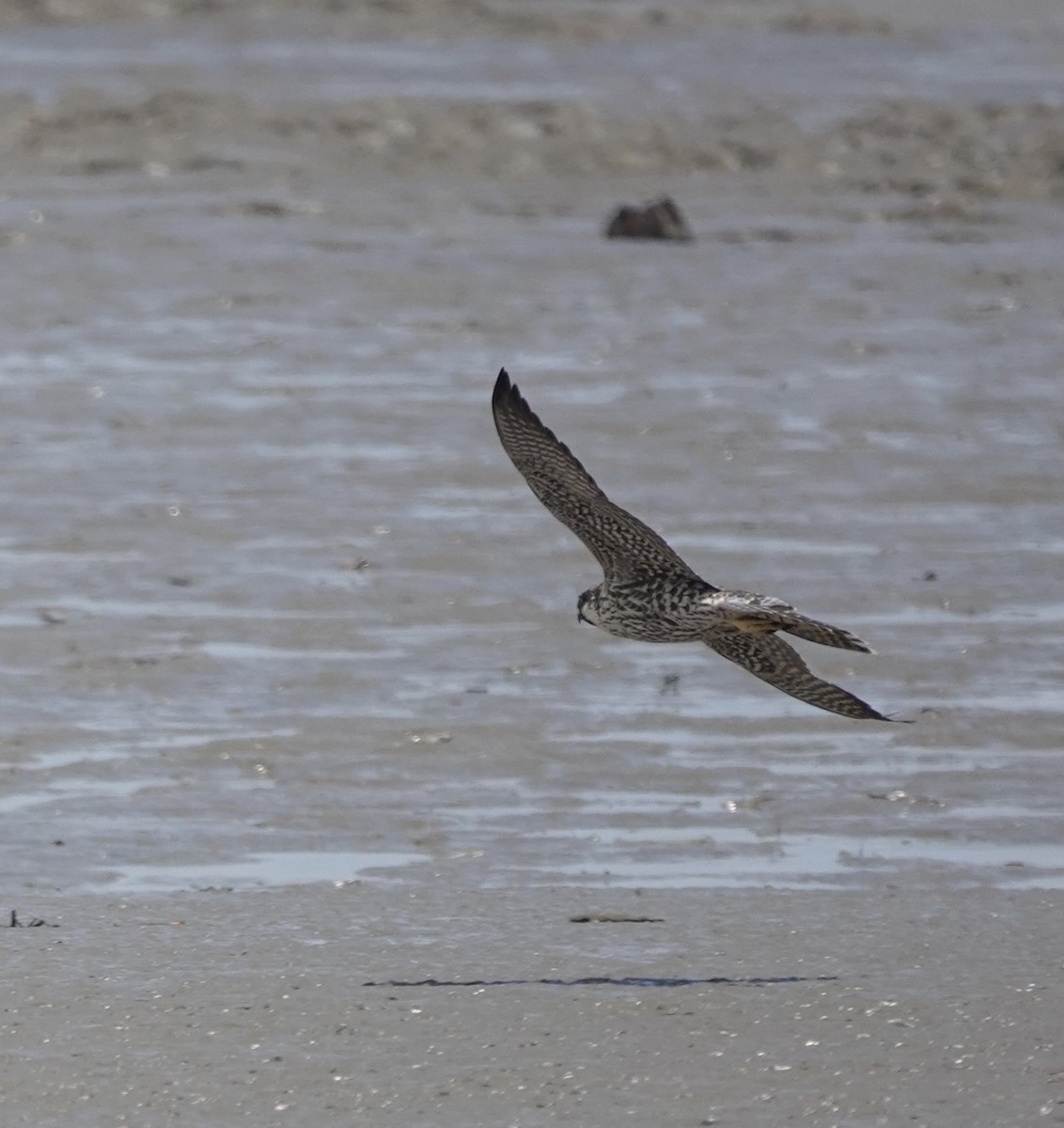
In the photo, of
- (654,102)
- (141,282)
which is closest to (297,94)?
(654,102)

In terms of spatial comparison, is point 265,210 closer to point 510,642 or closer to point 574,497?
point 510,642

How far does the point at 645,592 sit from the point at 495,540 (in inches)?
117

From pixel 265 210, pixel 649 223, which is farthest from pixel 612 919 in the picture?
pixel 265 210

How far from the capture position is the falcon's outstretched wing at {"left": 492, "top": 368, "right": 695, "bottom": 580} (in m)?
6.11

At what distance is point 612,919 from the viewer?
6.05 meters

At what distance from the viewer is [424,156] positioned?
18172 millimetres

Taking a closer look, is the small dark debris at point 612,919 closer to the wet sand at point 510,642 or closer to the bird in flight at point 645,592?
the wet sand at point 510,642

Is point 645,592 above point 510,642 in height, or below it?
above

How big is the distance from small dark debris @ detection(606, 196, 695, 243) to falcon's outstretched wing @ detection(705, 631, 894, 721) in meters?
9.19

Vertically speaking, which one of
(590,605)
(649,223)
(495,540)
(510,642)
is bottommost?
(649,223)

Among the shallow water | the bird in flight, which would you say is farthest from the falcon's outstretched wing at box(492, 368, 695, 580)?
the shallow water

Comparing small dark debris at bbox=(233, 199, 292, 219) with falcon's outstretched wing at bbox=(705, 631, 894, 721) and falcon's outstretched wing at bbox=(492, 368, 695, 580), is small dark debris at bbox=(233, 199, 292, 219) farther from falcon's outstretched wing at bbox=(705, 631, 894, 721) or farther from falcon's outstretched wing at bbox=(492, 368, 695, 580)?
falcon's outstretched wing at bbox=(705, 631, 894, 721)

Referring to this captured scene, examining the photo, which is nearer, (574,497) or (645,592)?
(574,497)

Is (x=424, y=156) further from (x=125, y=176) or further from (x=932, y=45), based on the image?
(x=932, y=45)
